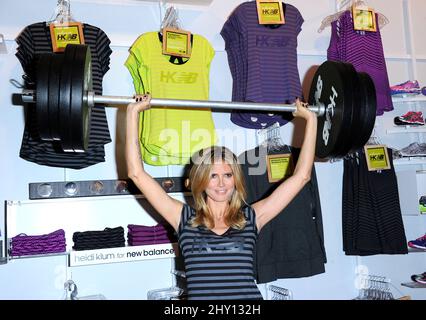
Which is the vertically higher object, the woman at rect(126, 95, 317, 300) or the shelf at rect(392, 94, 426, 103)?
the shelf at rect(392, 94, 426, 103)

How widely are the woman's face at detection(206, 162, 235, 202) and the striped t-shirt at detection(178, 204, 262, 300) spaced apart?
0.16 m

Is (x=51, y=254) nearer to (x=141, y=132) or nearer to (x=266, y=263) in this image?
(x=141, y=132)

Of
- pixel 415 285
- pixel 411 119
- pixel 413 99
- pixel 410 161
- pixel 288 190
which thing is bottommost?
pixel 415 285

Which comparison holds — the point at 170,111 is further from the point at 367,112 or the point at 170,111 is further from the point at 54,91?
the point at 367,112

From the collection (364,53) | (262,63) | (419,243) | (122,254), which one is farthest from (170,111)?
(419,243)

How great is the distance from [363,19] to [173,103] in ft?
6.15

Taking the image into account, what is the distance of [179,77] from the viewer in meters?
2.79

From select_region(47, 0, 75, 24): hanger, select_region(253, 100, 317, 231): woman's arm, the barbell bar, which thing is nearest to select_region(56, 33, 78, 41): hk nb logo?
select_region(47, 0, 75, 24): hanger

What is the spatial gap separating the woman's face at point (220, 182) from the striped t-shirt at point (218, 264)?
0.53ft

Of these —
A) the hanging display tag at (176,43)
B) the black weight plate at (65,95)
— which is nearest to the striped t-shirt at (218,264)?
the black weight plate at (65,95)

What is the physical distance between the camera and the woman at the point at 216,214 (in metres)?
1.91

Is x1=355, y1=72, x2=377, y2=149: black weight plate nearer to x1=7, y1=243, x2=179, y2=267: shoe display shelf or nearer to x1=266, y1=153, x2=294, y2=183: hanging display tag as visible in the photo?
x1=266, y1=153, x2=294, y2=183: hanging display tag

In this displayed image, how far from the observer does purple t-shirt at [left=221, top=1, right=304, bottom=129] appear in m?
2.89

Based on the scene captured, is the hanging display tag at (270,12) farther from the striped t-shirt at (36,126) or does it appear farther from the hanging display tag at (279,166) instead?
the striped t-shirt at (36,126)
